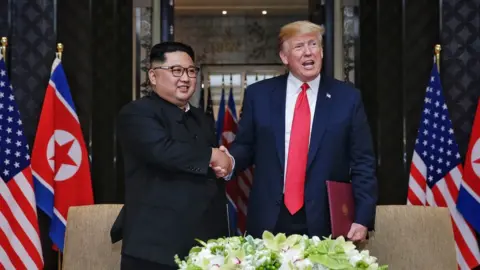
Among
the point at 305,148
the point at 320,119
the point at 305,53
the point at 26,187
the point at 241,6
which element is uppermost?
the point at 241,6

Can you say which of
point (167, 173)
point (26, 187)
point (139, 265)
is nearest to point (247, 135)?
point (167, 173)

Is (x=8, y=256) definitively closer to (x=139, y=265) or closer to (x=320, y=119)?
(x=139, y=265)

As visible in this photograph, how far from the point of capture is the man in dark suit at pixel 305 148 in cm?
251

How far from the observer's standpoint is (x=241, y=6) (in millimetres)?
10875

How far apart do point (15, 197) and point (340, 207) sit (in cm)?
225

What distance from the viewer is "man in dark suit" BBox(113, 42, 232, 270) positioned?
7.10 feet

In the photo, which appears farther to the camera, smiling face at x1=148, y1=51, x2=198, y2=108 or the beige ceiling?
the beige ceiling

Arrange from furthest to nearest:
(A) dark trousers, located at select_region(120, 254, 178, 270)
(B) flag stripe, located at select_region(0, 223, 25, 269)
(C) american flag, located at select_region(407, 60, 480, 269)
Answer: (C) american flag, located at select_region(407, 60, 480, 269) < (B) flag stripe, located at select_region(0, 223, 25, 269) < (A) dark trousers, located at select_region(120, 254, 178, 270)

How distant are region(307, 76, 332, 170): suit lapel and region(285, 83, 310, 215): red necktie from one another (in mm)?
28

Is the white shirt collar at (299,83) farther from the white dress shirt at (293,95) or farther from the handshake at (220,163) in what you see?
the handshake at (220,163)

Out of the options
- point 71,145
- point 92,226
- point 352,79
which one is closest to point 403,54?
point 352,79

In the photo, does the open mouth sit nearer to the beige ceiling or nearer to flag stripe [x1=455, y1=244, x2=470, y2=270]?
flag stripe [x1=455, y1=244, x2=470, y2=270]

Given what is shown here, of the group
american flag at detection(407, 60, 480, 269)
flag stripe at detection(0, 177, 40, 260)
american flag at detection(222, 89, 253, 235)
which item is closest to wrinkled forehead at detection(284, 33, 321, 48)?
american flag at detection(407, 60, 480, 269)

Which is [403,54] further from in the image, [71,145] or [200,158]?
[200,158]
